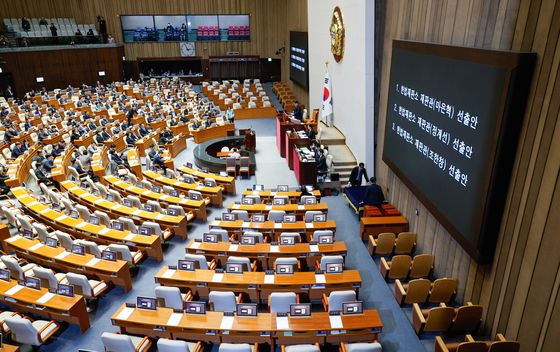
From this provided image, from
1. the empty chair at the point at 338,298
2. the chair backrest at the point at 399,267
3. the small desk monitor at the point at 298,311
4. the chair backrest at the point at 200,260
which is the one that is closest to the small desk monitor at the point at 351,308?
the empty chair at the point at 338,298

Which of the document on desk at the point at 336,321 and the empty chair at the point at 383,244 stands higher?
the document on desk at the point at 336,321

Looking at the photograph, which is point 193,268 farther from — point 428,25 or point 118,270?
point 428,25

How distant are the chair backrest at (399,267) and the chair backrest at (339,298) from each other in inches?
72.3

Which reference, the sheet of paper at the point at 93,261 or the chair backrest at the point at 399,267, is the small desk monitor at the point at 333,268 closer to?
the chair backrest at the point at 399,267

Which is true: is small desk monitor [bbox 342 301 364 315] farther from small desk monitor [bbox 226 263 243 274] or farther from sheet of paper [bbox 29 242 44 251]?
sheet of paper [bbox 29 242 44 251]

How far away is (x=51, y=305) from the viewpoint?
7.09 m

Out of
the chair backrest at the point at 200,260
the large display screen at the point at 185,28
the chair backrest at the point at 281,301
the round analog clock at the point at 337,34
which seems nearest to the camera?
the chair backrest at the point at 281,301

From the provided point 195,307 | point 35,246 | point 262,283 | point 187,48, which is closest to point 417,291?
point 262,283

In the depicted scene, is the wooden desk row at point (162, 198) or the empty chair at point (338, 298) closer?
the empty chair at point (338, 298)

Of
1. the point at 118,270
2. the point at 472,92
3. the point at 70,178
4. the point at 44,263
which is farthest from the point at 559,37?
the point at 70,178

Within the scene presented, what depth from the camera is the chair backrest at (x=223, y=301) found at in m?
7.05

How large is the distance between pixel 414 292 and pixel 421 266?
3.24 ft

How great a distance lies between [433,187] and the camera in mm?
8141

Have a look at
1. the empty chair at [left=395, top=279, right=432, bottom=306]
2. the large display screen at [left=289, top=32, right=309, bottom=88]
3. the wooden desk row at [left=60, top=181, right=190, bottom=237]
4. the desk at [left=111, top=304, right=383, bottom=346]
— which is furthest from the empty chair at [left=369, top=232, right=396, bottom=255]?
the large display screen at [left=289, top=32, right=309, bottom=88]
